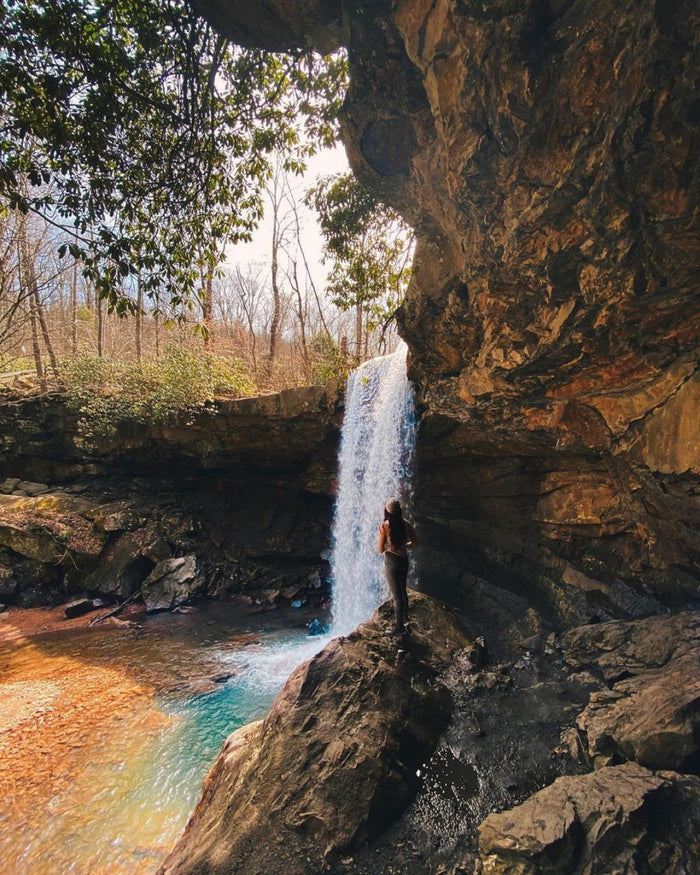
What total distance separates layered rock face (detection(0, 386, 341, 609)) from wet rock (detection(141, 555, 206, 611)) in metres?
0.03

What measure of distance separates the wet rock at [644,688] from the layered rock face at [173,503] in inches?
304

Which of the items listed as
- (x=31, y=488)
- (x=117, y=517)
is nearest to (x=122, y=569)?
(x=117, y=517)

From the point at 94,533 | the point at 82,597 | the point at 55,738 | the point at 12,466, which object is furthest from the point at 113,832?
the point at 12,466

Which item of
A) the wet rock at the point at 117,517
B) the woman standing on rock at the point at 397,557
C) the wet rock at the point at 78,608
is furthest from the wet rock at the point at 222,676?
A: the wet rock at the point at 117,517

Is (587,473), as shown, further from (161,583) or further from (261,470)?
(161,583)

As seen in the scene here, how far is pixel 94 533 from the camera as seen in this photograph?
12031 millimetres

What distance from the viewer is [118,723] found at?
6.27 m

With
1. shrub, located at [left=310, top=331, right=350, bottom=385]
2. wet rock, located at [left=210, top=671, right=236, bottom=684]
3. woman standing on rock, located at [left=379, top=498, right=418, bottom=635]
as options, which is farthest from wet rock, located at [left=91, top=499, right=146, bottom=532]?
woman standing on rock, located at [left=379, top=498, right=418, bottom=635]

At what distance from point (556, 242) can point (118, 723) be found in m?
9.06

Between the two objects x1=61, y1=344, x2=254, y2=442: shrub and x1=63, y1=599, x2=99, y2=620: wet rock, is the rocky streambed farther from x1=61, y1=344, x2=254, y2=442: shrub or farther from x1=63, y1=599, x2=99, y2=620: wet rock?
x1=61, y1=344, x2=254, y2=442: shrub

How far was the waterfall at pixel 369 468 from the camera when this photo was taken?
9.99 m

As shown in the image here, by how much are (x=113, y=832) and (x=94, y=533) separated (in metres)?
9.28

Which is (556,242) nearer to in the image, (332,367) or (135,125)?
(135,125)

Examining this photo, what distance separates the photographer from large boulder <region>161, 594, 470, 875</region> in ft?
10.4
